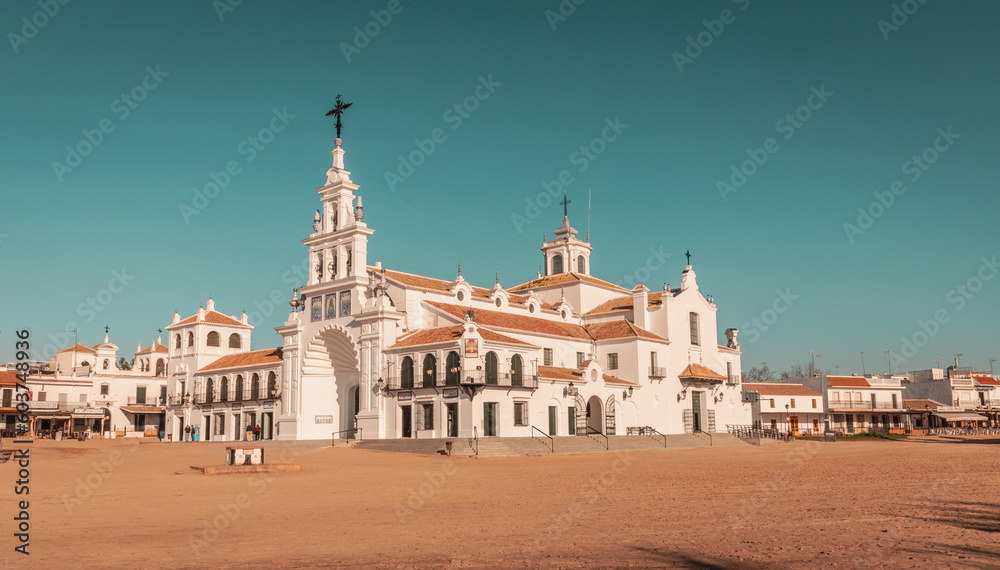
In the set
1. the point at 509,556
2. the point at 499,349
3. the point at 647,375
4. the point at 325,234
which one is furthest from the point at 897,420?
the point at 509,556

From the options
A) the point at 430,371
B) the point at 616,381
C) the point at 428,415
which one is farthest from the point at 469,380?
the point at 616,381

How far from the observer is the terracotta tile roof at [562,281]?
5900 centimetres

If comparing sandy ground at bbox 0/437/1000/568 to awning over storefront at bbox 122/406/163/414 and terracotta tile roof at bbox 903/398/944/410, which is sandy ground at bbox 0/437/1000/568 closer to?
awning over storefront at bbox 122/406/163/414

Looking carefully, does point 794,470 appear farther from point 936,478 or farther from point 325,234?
point 325,234

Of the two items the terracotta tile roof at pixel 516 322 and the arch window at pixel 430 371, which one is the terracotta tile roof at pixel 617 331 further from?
the arch window at pixel 430 371

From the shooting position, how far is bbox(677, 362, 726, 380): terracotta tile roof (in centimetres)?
5294

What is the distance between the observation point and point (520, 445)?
38281 mm

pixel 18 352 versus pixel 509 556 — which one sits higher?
pixel 18 352

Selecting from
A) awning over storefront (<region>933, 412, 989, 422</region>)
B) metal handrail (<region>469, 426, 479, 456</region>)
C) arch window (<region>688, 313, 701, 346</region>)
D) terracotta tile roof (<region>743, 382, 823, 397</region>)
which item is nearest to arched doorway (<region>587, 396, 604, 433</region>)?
metal handrail (<region>469, 426, 479, 456</region>)

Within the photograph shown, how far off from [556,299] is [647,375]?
11.1 m

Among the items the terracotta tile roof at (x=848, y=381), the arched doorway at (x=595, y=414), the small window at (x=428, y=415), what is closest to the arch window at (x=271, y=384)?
the small window at (x=428, y=415)

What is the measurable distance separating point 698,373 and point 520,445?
64.6 ft

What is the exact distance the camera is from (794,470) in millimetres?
25391

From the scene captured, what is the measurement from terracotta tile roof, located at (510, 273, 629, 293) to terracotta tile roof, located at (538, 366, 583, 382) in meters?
11.8
